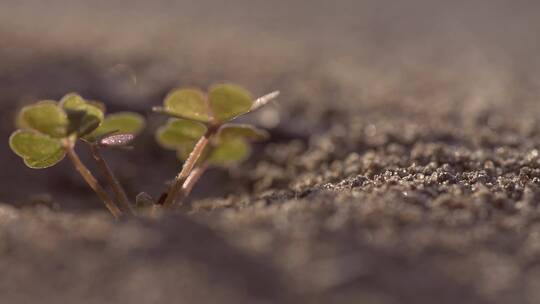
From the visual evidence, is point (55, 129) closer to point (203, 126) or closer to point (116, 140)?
point (116, 140)

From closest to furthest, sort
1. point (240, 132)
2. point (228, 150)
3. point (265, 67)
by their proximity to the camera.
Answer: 1. point (240, 132)
2. point (228, 150)
3. point (265, 67)

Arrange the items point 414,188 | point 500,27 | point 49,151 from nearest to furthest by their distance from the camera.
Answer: point 414,188 → point 49,151 → point 500,27

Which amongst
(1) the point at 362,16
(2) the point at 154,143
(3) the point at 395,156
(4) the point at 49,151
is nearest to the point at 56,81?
(2) the point at 154,143

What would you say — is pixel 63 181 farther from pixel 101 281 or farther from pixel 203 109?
pixel 101 281

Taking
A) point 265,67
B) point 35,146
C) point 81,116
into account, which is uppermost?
point 265,67

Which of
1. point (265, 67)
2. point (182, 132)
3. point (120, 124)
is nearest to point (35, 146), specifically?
point (120, 124)

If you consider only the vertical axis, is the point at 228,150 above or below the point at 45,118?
above

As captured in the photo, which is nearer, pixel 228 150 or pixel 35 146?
pixel 35 146
